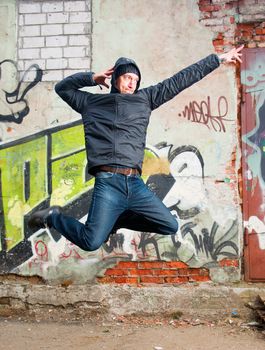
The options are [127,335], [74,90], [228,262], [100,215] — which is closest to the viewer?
[100,215]

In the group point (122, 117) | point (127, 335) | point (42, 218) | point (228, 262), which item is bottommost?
point (127, 335)

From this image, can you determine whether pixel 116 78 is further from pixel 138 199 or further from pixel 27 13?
pixel 27 13

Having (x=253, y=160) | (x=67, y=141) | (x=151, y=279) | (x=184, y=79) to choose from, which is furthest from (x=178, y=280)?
(x=184, y=79)

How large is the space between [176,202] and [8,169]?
2141 mm

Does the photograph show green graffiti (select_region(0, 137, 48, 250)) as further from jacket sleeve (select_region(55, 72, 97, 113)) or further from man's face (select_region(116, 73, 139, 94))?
man's face (select_region(116, 73, 139, 94))

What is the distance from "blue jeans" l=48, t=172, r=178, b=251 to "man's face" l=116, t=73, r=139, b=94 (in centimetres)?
69

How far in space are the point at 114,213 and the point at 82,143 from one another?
262 cm

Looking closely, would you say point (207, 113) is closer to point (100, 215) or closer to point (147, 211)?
point (147, 211)

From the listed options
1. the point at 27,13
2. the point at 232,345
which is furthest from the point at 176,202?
the point at 27,13

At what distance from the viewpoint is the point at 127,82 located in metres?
4.28

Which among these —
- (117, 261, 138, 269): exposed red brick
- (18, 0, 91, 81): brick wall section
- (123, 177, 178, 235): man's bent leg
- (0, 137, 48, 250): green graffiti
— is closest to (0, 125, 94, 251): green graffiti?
(0, 137, 48, 250): green graffiti

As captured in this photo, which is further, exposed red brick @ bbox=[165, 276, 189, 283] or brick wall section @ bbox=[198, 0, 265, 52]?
brick wall section @ bbox=[198, 0, 265, 52]

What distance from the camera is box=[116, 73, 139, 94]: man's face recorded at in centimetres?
427

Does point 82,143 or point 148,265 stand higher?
point 82,143
